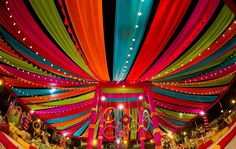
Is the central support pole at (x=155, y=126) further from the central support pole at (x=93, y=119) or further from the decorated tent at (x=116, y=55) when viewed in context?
the central support pole at (x=93, y=119)

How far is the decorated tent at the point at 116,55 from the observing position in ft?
11.3

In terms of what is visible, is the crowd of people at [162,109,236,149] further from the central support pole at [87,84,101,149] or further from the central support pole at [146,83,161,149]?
the central support pole at [87,84,101,149]

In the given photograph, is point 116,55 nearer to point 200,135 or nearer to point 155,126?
point 155,126

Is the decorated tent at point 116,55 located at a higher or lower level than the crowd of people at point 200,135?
higher

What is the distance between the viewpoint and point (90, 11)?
3.34 metres

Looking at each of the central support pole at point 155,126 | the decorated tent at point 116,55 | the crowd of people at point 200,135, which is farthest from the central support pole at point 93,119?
the crowd of people at point 200,135

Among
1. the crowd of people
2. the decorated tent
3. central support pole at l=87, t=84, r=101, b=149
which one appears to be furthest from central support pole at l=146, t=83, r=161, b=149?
the crowd of people

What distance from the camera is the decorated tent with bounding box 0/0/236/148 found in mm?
3459

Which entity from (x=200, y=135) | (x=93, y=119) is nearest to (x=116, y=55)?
(x=93, y=119)

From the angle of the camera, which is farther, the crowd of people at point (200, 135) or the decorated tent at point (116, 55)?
the crowd of people at point (200, 135)

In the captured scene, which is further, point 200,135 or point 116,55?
point 200,135

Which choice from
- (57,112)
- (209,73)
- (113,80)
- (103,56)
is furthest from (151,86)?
(57,112)

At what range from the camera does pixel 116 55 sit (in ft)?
15.1

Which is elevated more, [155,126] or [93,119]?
[93,119]
